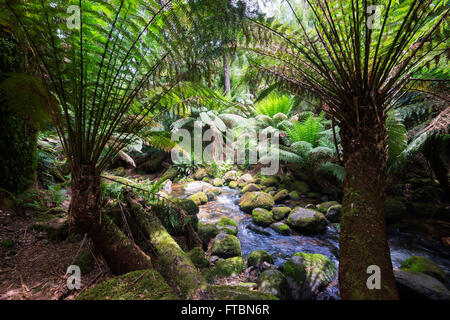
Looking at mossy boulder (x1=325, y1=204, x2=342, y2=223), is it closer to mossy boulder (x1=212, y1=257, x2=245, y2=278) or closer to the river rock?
the river rock

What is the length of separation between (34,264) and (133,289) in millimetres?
821

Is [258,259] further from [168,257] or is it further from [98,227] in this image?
[98,227]

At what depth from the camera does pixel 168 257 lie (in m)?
1.35

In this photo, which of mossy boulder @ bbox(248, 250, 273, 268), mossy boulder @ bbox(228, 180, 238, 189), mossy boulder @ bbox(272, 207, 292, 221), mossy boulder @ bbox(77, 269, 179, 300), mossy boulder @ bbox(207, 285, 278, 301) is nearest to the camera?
mossy boulder @ bbox(77, 269, 179, 300)

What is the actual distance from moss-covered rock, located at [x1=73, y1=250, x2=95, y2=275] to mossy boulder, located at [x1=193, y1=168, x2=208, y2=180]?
5035 millimetres

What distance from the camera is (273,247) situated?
8.43ft

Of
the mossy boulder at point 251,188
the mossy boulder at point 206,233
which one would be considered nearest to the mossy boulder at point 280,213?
the mossy boulder at point 206,233

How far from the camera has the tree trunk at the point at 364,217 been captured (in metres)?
1.06

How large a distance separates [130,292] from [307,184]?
14.1ft

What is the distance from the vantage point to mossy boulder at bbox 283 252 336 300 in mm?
1710

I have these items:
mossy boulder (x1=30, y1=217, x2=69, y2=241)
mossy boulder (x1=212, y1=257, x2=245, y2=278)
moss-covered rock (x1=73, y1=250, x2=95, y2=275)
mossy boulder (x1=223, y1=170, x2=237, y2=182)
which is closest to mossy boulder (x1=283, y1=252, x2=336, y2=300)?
mossy boulder (x1=212, y1=257, x2=245, y2=278)

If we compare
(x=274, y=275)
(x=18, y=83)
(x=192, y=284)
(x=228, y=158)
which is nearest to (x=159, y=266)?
(x=192, y=284)

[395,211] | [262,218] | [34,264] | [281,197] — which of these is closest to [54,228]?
[34,264]

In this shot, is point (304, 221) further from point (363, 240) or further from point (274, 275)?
point (363, 240)
